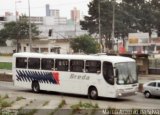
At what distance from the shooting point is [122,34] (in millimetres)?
98750

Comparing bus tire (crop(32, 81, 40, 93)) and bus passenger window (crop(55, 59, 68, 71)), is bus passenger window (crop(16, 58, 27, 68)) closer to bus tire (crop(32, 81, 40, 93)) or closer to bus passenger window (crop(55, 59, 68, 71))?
bus tire (crop(32, 81, 40, 93))

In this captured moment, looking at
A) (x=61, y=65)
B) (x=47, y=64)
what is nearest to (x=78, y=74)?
(x=61, y=65)

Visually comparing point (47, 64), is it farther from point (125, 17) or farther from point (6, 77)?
point (125, 17)

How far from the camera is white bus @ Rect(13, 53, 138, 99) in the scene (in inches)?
1064

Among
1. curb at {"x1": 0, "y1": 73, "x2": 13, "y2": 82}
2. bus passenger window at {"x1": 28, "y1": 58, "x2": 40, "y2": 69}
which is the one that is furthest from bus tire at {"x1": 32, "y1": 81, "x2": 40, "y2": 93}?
curb at {"x1": 0, "y1": 73, "x2": 13, "y2": 82}

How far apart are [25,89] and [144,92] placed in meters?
9.16

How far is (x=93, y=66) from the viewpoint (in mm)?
28203

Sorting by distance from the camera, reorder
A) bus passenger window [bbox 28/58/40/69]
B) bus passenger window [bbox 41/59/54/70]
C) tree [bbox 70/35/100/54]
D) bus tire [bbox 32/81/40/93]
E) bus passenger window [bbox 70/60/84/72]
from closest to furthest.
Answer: bus passenger window [bbox 70/60/84/72]
bus passenger window [bbox 41/59/54/70]
bus passenger window [bbox 28/58/40/69]
bus tire [bbox 32/81/40/93]
tree [bbox 70/35/100/54]

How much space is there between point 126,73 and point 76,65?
3549 mm

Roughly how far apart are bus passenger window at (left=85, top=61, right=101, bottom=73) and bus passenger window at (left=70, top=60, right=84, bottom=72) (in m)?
0.46

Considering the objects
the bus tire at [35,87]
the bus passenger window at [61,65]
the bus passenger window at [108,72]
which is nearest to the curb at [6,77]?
the bus tire at [35,87]

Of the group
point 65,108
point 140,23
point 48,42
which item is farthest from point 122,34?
point 65,108

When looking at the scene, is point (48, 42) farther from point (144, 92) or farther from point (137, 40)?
point (144, 92)

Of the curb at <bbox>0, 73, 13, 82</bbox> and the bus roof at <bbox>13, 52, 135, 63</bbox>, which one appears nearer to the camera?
the bus roof at <bbox>13, 52, 135, 63</bbox>
